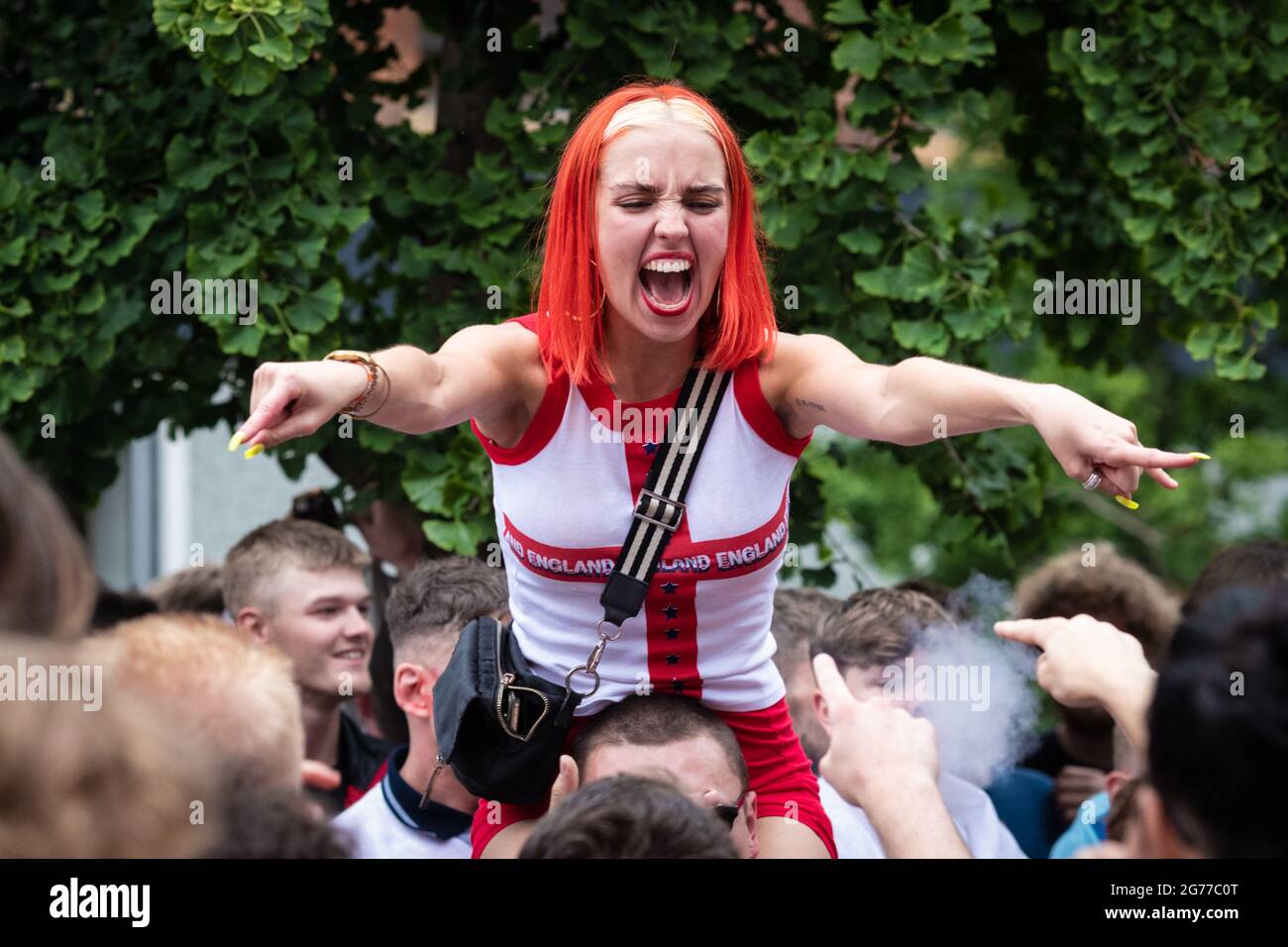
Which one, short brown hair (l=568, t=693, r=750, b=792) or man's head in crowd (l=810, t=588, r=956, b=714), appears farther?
man's head in crowd (l=810, t=588, r=956, b=714)

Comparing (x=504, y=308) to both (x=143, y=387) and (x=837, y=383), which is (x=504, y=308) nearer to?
(x=143, y=387)

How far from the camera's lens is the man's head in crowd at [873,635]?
3203 mm

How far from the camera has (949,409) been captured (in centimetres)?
237

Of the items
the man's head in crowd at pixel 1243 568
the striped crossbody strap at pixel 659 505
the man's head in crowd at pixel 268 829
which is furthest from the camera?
the man's head in crowd at pixel 1243 568

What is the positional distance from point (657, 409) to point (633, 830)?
0.95m

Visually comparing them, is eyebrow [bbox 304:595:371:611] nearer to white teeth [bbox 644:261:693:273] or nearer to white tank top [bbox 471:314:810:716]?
white tank top [bbox 471:314:810:716]

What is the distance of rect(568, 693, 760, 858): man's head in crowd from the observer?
8.19ft

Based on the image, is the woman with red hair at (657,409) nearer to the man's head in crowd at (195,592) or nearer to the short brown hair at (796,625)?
the short brown hair at (796,625)

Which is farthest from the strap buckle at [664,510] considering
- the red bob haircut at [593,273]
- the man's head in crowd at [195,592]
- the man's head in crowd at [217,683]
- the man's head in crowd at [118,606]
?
the man's head in crowd at [195,592]

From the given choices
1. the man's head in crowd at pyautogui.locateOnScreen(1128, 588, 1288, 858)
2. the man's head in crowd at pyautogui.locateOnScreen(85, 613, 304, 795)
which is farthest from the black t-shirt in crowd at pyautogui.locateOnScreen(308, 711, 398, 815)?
the man's head in crowd at pyautogui.locateOnScreen(1128, 588, 1288, 858)

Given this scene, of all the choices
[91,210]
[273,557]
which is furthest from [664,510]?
[91,210]

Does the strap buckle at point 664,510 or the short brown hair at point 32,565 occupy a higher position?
the short brown hair at point 32,565

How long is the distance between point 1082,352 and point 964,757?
164cm

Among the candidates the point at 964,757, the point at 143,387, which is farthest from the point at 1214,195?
the point at 143,387
